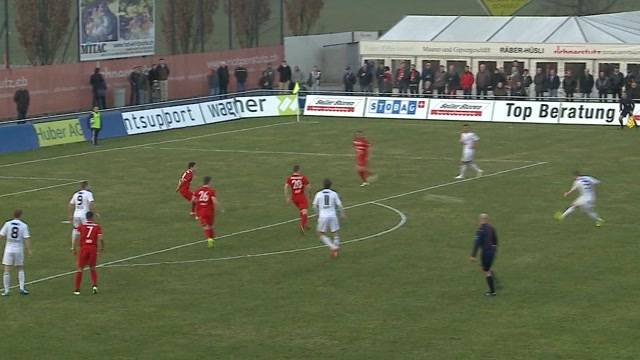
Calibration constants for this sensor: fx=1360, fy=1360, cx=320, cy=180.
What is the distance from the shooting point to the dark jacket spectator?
62312mm

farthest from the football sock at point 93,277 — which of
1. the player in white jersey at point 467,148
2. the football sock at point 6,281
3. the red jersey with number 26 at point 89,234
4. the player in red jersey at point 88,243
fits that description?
the player in white jersey at point 467,148

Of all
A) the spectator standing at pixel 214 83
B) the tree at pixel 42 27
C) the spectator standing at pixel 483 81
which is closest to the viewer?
the spectator standing at pixel 483 81

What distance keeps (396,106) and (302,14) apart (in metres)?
31.0

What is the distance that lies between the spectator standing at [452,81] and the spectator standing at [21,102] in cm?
1996

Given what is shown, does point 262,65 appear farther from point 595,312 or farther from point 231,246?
point 595,312

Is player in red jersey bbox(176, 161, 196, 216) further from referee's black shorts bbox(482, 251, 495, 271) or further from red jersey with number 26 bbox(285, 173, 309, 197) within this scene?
referee's black shorts bbox(482, 251, 495, 271)

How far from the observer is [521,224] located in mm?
36500

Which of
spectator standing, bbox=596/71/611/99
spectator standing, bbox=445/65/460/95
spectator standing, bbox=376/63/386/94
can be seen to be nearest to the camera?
spectator standing, bbox=596/71/611/99

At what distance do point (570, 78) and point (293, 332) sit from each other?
3961 cm

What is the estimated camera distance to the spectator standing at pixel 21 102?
188 feet

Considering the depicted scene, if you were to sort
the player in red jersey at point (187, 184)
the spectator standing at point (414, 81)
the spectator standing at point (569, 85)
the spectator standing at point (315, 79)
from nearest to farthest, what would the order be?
the player in red jersey at point (187, 184) < the spectator standing at point (569, 85) < the spectator standing at point (414, 81) < the spectator standing at point (315, 79)

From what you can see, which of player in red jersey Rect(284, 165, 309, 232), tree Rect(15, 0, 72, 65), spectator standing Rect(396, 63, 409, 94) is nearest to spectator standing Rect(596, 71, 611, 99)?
spectator standing Rect(396, 63, 409, 94)

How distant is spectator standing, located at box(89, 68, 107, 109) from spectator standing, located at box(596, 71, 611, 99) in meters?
22.7

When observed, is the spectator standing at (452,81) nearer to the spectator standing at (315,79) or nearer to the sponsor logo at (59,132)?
the spectator standing at (315,79)
